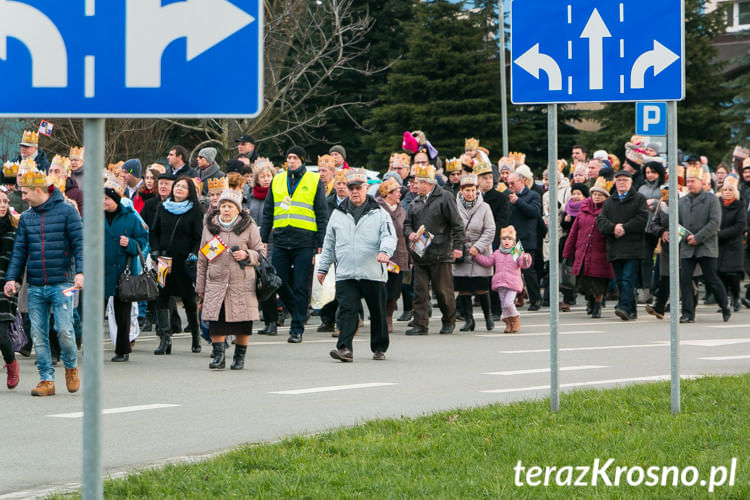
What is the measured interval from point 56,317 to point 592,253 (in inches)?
376

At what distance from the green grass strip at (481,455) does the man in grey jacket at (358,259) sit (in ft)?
13.3

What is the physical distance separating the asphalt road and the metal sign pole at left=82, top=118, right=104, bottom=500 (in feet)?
10.7

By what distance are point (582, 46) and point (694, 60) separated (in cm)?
4357

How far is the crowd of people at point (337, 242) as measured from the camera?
11.5 metres

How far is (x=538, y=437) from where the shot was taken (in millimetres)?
7855

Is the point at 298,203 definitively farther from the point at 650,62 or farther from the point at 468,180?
the point at 650,62

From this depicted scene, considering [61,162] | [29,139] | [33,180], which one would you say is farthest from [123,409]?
[29,139]

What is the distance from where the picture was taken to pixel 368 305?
1330 centimetres

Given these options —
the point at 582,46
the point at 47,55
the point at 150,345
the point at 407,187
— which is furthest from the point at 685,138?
the point at 47,55

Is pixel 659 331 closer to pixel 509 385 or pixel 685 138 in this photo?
pixel 509 385

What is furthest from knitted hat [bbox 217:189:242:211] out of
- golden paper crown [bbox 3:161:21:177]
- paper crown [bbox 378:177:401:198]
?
paper crown [bbox 378:177:401:198]

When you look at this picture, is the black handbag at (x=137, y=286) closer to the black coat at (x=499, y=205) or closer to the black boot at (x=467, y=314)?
the black boot at (x=467, y=314)

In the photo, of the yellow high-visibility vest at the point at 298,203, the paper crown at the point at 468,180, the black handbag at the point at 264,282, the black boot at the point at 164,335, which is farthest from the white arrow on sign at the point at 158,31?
the paper crown at the point at 468,180

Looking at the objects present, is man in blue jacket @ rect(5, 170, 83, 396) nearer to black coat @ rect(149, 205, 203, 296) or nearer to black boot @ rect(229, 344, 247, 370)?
black boot @ rect(229, 344, 247, 370)
